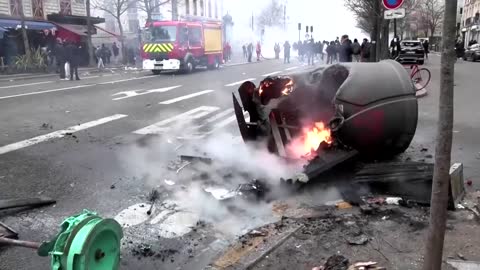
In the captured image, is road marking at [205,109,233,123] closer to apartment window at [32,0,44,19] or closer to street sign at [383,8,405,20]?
street sign at [383,8,405,20]

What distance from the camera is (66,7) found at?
1144 inches

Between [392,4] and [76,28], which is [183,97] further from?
[76,28]

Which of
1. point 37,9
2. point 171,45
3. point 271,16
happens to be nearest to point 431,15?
point 271,16

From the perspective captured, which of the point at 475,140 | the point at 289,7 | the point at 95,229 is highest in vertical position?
the point at 289,7

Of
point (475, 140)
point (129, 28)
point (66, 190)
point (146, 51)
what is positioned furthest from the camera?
point (129, 28)

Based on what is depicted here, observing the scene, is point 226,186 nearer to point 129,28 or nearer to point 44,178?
point 44,178

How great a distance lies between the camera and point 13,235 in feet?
11.7

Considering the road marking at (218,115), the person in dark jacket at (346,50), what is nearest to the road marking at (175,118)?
the road marking at (218,115)

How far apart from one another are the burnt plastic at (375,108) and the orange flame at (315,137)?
0.91 feet

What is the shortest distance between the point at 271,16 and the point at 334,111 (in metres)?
17.2

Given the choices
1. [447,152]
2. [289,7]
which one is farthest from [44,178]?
[289,7]

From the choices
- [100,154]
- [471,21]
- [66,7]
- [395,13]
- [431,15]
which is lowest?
[100,154]

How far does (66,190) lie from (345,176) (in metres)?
3.02

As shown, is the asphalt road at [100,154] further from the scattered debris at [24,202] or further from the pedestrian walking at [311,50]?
the pedestrian walking at [311,50]
